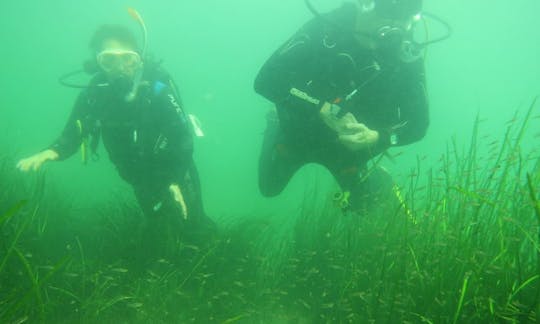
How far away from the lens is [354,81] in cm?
461

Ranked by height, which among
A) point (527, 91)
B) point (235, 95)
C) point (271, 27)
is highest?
point (271, 27)

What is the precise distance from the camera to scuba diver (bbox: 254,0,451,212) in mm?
4434

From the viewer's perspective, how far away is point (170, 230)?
473 centimetres

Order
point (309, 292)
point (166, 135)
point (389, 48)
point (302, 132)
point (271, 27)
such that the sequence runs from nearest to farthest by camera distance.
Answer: point (309, 292) < point (389, 48) < point (302, 132) < point (166, 135) < point (271, 27)

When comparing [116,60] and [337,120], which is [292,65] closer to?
[337,120]

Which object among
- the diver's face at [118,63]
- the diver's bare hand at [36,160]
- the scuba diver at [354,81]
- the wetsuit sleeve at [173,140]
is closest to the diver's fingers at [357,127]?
the scuba diver at [354,81]

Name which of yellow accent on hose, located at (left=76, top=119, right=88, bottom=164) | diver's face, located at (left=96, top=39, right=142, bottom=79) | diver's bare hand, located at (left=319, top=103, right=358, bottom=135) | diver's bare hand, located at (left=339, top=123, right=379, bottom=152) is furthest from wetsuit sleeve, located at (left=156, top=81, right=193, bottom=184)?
diver's bare hand, located at (left=339, top=123, right=379, bottom=152)

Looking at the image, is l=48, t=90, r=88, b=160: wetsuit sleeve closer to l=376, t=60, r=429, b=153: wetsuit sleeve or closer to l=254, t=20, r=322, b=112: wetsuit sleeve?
l=254, t=20, r=322, b=112: wetsuit sleeve

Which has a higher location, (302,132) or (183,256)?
(302,132)

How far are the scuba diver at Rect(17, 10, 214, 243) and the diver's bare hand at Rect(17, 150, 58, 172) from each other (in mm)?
80

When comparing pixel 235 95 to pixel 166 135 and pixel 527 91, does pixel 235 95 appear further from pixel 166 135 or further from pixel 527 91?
pixel 166 135

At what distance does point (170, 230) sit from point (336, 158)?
7.81ft

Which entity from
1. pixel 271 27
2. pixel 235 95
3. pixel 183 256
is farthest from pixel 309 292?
pixel 235 95

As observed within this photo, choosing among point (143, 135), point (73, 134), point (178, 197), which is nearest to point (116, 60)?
point (143, 135)
